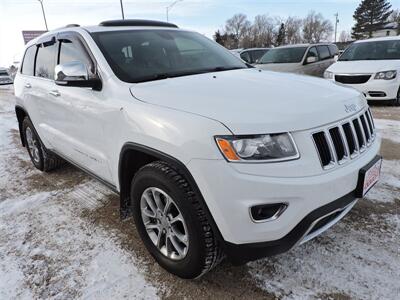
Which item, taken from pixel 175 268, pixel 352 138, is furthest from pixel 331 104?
pixel 175 268

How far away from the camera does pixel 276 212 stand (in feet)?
6.42

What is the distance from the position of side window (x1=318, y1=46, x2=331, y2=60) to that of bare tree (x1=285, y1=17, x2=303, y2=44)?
8115cm

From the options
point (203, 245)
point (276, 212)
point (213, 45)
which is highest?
point (213, 45)

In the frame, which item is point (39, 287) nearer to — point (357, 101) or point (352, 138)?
point (352, 138)

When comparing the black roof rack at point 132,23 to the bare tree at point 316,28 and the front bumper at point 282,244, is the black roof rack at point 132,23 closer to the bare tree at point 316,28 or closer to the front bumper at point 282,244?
the front bumper at point 282,244

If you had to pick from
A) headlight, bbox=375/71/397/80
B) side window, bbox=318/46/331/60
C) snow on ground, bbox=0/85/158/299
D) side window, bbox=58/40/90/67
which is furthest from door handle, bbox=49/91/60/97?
side window, bbox=318/46/331/60

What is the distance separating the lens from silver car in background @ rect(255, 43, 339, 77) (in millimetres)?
10281

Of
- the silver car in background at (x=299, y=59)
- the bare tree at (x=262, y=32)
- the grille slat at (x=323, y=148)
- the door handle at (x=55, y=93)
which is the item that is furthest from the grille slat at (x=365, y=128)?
the bare tree at (x=262, y=32)

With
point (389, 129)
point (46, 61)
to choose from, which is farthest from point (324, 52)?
point (46, 61)

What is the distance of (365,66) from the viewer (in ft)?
27.2

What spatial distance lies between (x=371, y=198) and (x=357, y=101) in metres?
1.30

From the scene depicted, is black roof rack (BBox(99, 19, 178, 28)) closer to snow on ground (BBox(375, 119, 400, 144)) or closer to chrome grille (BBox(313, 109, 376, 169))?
chrome grille (BBox(313, 109, 376, 169))

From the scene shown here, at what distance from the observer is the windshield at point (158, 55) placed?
2.86 m

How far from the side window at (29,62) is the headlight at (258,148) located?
348 centimetres
